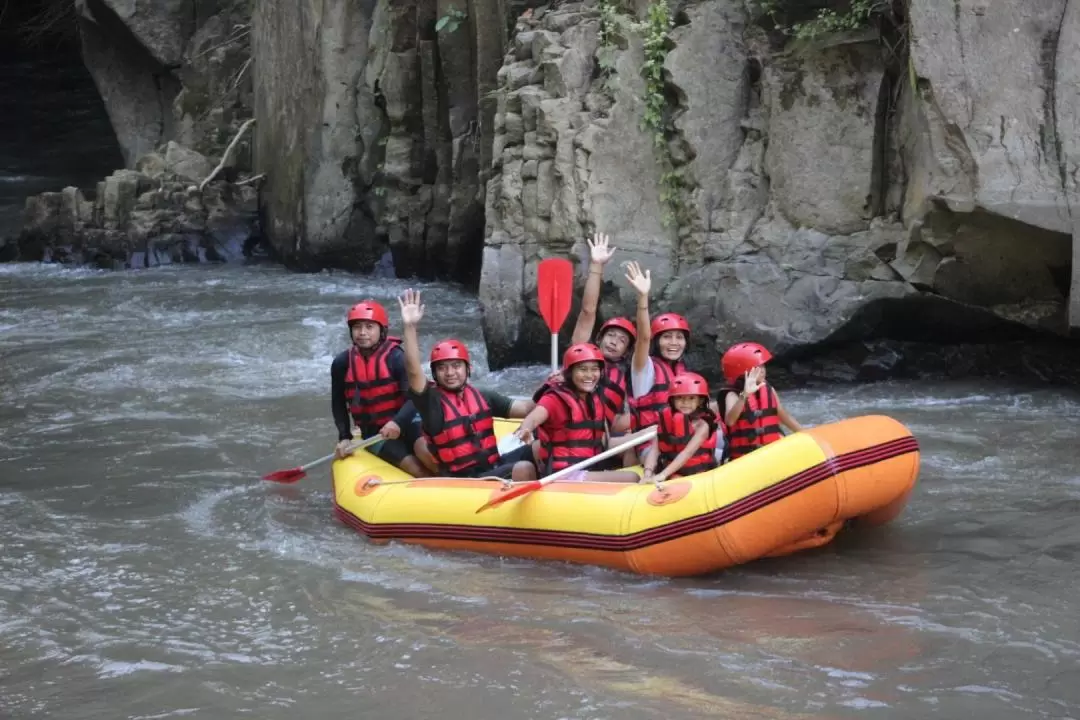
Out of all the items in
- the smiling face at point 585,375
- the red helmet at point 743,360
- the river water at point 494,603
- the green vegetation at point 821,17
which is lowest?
the river water at point 494,603

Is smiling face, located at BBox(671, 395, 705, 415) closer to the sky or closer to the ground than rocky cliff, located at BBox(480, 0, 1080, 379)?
closer to the ground

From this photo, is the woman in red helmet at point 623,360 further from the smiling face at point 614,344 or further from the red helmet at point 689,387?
the red helmet at point 689,387

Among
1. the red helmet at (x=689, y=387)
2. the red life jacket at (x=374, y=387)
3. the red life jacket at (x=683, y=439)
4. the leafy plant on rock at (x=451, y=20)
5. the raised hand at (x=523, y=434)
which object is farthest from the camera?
the leafy plant on rock at (x=451, y=20)

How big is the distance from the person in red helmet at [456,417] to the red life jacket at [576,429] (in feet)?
1.01

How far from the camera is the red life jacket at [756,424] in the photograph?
5.86 meters

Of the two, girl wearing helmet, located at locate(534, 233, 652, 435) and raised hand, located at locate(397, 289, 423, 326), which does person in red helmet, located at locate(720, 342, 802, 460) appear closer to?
girl wearing helmet, located at locate(534, 233, 652, 435)

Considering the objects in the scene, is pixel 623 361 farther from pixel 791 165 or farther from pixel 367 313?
pixel 791 165

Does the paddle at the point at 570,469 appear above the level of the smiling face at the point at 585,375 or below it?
below

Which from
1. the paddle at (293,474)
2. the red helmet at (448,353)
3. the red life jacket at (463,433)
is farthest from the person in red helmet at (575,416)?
the paddle at (293,474)

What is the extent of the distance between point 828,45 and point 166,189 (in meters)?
10.5

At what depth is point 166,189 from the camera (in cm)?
1697

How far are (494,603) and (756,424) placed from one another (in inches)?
55.8

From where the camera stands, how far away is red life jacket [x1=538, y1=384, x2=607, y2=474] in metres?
6.07

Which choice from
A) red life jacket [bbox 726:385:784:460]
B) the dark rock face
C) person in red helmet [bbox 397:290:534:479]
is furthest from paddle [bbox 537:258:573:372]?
the dark rock face
